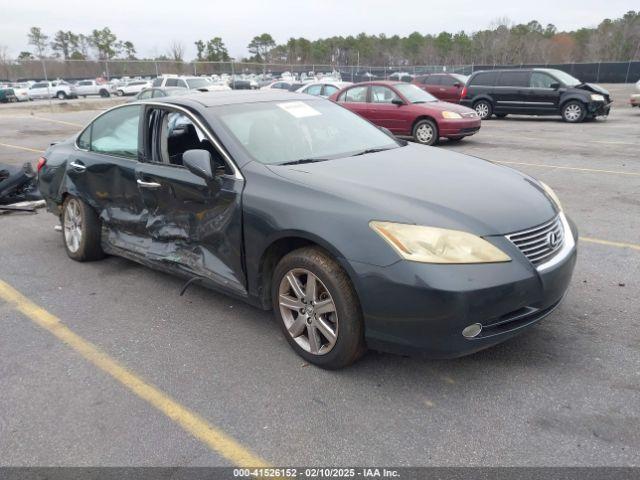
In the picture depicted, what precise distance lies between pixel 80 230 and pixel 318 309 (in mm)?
3047

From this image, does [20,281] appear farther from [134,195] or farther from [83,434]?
[83,434]

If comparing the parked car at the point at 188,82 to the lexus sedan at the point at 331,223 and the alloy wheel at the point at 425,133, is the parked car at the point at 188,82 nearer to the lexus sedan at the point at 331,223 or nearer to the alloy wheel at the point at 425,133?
the alloy wheel at the point at 425,133

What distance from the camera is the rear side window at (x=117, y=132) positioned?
15.1 feet

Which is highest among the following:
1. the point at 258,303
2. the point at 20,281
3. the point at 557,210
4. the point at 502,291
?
the point at 557,210

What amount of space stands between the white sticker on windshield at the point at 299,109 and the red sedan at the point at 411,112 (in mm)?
8888

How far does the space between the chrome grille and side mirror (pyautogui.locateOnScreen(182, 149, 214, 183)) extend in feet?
6.25

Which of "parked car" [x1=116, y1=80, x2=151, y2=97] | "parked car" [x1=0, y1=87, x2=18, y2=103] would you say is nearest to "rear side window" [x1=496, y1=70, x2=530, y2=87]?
"parked car" [x1=116, y1=80, x2=151, y2=97]

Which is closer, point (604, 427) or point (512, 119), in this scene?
point (604, 427)

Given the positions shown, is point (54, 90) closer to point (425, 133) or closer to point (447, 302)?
point (425, 133)

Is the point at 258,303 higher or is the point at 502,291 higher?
the point at 502,291

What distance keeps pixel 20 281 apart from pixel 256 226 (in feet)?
9.03

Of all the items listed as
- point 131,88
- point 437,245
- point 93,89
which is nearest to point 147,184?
point 437,245

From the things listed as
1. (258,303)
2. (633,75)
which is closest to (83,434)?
(258,303)

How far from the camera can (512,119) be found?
63.7ft
